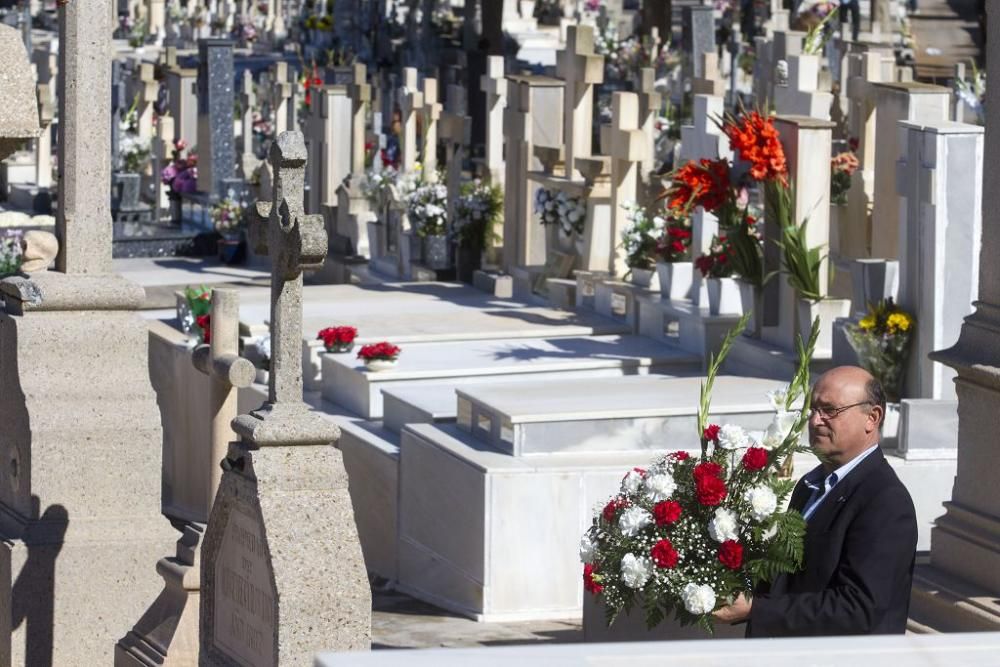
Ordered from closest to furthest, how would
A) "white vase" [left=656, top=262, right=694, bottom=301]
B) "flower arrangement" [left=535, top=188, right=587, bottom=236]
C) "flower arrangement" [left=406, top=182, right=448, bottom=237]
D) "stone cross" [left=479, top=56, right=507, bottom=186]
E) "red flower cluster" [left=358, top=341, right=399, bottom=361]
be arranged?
"red flower cluster" [left=358, top=341, right=399, bottom=361] → "white vase" [left=656, top=262, right=694, bottom=301] → "flower arrangement" [left=535, top=188, right=587, bottom=236] → "flower arrangement" [left=406, top=182, right=448, bottom=237] → "stone cross" [left=479, top=56, right=507, bottom=186]

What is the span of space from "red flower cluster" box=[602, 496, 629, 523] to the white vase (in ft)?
21.6

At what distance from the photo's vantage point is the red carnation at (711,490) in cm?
531

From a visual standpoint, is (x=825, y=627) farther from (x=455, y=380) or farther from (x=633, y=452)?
(x=455, y=380)

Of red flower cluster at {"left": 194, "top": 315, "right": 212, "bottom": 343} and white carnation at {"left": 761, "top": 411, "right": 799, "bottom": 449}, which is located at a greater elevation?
white carnation at {"left": 761, "top": 411, "right": 799, "bottom": 449}

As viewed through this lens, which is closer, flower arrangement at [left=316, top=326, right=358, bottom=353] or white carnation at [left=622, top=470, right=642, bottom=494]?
white carnation at [left=622, top=470, right=642, bottom=494]

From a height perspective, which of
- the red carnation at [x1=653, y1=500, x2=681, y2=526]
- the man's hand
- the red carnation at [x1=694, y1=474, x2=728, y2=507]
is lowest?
the man's hand

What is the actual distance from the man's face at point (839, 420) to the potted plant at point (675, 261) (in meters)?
7.23

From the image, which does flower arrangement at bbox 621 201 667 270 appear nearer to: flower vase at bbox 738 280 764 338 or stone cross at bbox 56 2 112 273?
flower vase at bbox 738 280 764 338

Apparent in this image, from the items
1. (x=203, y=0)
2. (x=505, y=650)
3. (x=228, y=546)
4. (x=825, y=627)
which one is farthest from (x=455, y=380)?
(x=203, y=0)

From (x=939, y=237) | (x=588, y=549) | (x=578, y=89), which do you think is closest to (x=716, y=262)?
(x=939, y=237)

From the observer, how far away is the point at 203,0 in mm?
48125

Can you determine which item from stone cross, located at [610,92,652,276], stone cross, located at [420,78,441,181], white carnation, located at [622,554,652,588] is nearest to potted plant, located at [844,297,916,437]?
stone cross, located at [610,92,652,276]

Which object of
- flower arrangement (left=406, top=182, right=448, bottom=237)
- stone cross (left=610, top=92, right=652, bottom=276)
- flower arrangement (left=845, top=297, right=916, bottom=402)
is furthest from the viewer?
flower arrangement (left=406, top=182, right=448, bottom=237)

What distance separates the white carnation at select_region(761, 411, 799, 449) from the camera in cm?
552
